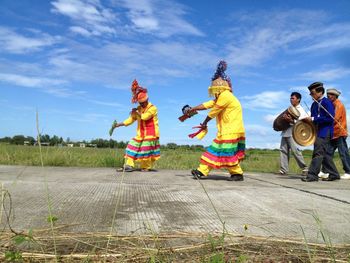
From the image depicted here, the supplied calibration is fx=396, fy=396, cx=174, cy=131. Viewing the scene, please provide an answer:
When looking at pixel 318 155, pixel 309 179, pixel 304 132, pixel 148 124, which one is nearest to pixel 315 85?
pixel 304 132

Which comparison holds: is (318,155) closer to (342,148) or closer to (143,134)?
(342,148)

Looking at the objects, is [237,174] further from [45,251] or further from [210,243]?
[45,251]

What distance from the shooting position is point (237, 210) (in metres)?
3.31

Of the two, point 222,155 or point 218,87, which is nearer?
point 222,155

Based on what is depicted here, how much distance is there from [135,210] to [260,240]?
3.82 ft

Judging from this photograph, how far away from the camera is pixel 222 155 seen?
5.94 m

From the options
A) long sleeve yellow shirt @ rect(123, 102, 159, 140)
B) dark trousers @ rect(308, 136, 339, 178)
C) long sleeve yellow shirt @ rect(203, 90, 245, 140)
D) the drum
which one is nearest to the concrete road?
long sleeve yellow shirt @ rect(203, 90, 245, 140)

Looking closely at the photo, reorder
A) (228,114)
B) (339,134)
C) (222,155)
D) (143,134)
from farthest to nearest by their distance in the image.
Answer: (143,134) → (339,134) → (228,114) → (222,155)

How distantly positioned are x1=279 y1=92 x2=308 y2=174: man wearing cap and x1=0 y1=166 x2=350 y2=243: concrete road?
12.4ft

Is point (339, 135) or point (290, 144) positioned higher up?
point (339, 135)

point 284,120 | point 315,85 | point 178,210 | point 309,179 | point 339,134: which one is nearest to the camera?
point 178,210

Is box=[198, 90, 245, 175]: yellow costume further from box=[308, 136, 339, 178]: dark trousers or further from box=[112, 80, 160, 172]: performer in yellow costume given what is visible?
box=[112, 80, 160, 172]: performer in yellow costume

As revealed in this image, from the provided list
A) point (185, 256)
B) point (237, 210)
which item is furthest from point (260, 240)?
point (237, 210)

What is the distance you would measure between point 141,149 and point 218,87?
7.55 ft
